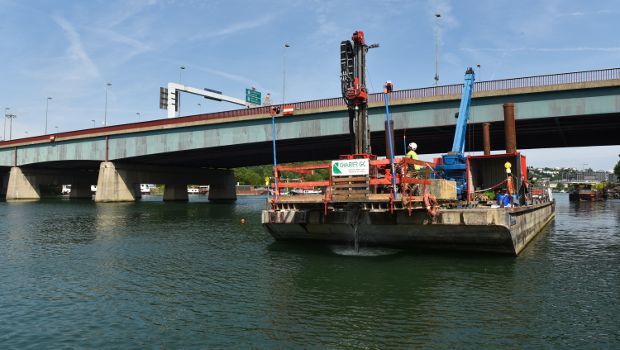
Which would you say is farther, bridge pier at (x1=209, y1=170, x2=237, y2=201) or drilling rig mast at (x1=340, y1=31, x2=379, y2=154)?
bridge pier at (x1=209, y1=170, x2=237, y2=201)

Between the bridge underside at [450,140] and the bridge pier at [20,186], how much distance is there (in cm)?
2686

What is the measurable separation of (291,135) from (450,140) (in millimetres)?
18282

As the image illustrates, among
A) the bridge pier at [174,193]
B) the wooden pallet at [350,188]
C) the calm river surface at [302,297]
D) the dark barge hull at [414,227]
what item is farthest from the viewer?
the bridge pier at [174,193]

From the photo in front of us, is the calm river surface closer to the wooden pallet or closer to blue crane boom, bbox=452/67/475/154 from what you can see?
the wooden pallet

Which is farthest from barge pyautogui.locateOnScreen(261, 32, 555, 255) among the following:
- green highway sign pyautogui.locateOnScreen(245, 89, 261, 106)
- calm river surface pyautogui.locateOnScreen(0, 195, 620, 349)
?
green highway sign pyautogui.locateOnScreen(245, 89, 261, 106)

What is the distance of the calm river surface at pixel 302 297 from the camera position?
916 centimetres

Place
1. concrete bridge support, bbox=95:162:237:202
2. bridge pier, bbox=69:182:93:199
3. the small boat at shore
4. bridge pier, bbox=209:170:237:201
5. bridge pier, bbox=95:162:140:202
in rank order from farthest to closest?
bridge pier, bbox=69:182:93:199
the small boat at shore
bridge pier, bbox=209:170:237:201
concrete bridge support, bbox=95:162:237:202
bridge pier, bbox=95:162:140:202

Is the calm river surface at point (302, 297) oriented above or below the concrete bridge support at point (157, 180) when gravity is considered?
below

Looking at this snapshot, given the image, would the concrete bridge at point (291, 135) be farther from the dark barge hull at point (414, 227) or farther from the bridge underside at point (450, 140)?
the dark barge hull at point (414, 227)

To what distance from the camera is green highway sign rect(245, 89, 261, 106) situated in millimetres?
91156

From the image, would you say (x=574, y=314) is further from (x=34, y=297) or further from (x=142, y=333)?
(x=34, y=297)

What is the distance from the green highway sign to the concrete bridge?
1649 cm

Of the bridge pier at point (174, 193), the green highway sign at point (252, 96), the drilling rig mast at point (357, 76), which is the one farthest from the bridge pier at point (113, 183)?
the drilling rig mast at point (357, 76)

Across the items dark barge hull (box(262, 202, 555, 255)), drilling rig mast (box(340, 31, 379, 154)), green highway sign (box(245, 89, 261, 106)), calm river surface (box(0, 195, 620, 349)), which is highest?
green highway sign (box(245, 89, 261, 106))
